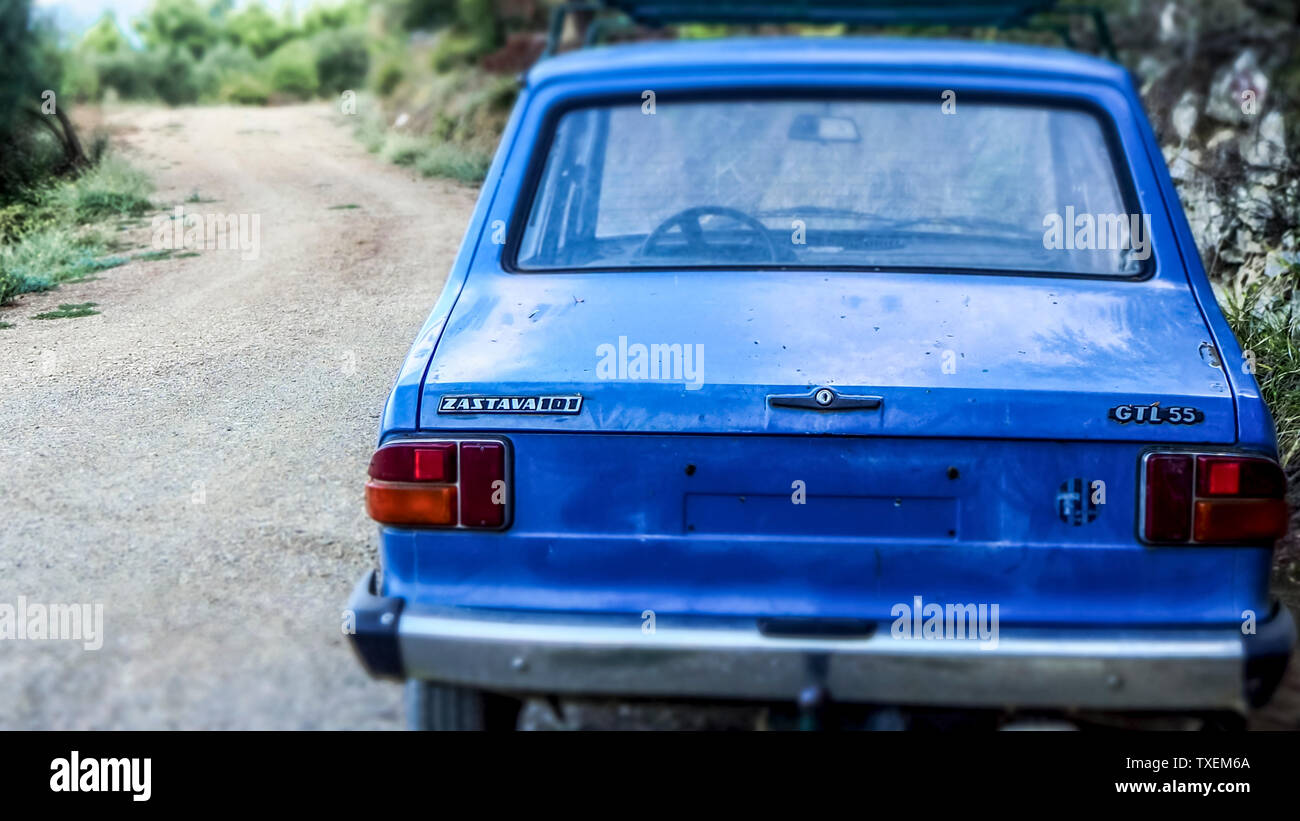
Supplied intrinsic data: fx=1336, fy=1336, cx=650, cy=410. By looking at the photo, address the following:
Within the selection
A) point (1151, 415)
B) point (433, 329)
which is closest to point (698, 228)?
point (433, 329)

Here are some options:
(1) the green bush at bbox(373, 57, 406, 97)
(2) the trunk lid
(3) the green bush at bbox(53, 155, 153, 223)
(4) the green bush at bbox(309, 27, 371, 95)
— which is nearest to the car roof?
(2) the trunk lid

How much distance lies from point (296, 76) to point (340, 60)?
54.6 inches

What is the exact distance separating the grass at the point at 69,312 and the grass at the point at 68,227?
0.54m

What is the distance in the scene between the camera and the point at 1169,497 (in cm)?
269

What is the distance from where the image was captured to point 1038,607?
271 centimetres

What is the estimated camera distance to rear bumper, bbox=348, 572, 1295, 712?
255 centimetres

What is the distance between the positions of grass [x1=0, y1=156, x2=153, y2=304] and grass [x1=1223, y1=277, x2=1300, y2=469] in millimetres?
8362

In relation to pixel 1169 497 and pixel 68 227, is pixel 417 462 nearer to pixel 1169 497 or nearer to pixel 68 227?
pixel 1169 497

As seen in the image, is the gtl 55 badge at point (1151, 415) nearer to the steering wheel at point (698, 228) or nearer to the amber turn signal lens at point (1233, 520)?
the amber turn signal lens at point (1233, 520)

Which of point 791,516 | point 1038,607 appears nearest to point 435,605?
point 791,516

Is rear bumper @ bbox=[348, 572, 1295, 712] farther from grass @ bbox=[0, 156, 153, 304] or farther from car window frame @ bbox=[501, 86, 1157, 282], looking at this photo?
grass @ bbox=[0, 156, 153, 304]
